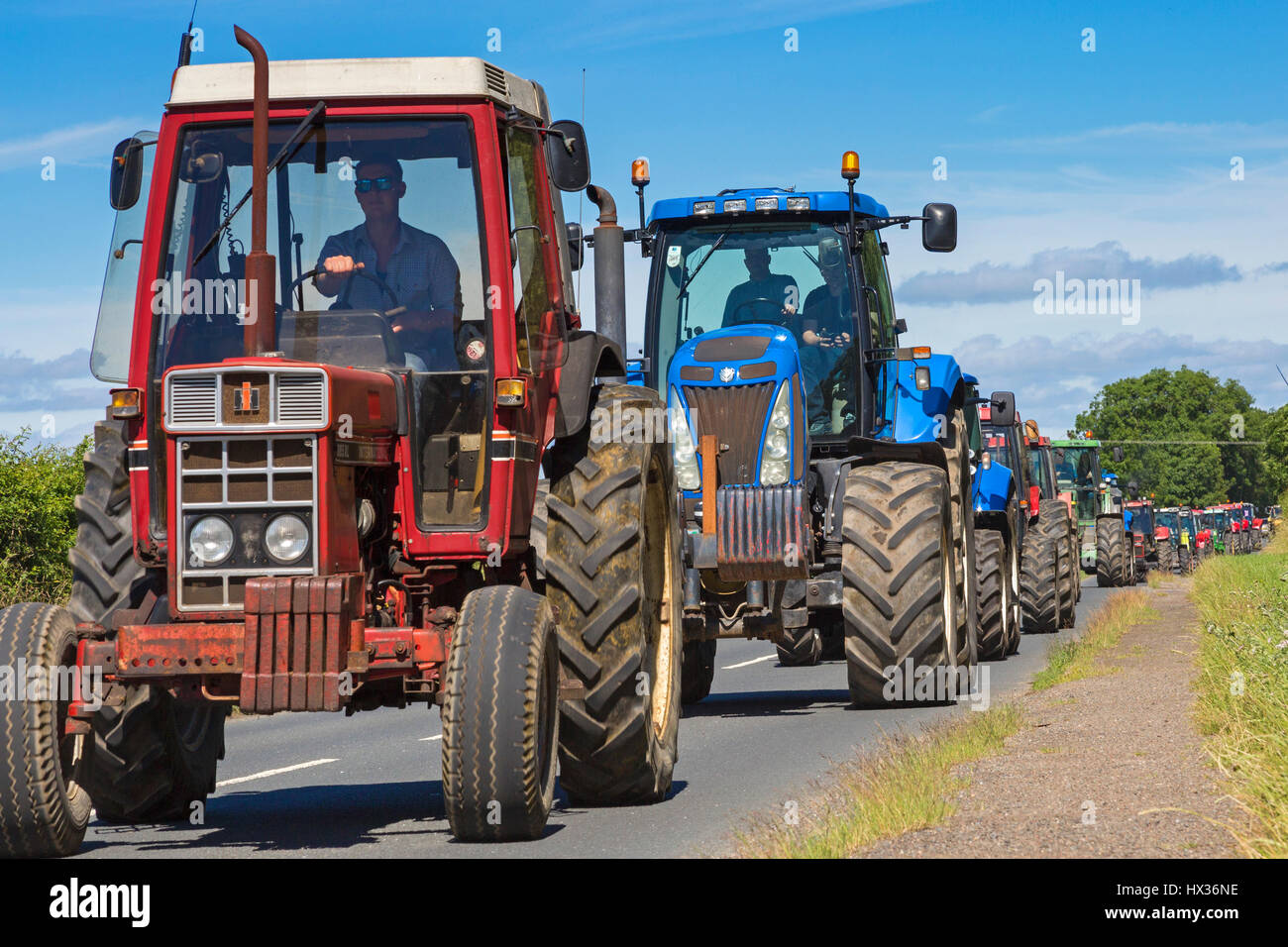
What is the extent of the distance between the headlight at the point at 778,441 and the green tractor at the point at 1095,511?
22.7 meters

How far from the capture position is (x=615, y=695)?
8117mm

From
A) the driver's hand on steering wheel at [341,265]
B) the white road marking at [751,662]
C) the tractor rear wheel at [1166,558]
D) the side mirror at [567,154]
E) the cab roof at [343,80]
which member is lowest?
the tractor rear wheel at [1166,558]

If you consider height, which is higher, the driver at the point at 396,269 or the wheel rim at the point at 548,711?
the driver at the point at 396,269

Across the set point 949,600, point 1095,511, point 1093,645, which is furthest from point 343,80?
point 1095,511

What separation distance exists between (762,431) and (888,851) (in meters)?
6.70

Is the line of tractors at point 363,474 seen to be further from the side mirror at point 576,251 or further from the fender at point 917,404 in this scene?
the fender at point 917,404

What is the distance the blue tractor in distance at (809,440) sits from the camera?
12.7m

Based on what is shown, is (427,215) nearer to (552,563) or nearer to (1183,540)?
(552,563)

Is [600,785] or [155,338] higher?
[155,338]

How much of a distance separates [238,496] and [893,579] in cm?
652

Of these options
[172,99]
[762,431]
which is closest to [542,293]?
[172,99]

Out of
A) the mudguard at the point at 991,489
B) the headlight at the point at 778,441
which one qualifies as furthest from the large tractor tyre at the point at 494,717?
the mudguard at the point at 991,489
